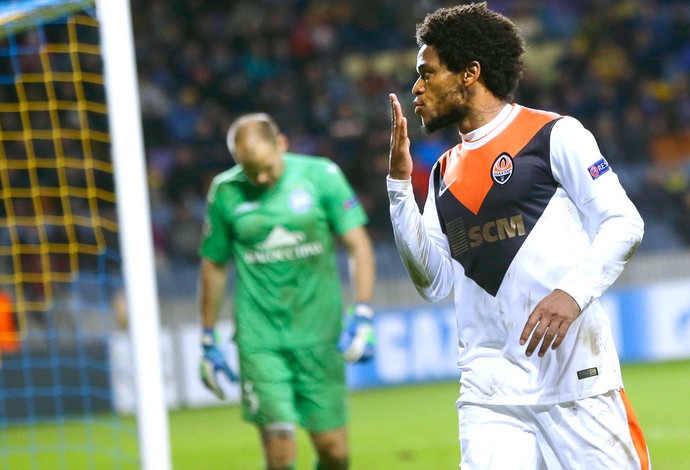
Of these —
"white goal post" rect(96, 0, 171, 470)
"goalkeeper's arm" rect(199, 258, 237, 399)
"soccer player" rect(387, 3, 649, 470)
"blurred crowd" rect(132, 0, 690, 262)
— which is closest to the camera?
"soccer player" rect(387, 3, 649, 470)

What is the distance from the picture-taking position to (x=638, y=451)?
11.9 feet

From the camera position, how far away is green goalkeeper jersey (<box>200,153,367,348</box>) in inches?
243

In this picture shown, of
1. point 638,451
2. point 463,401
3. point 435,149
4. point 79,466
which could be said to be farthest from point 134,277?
point 435,149

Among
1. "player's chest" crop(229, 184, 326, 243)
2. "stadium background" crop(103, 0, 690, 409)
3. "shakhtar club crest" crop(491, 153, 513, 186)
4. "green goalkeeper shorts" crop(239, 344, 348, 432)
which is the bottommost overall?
"green goalkeeper shorts" crop(239, 344, 348, 432)

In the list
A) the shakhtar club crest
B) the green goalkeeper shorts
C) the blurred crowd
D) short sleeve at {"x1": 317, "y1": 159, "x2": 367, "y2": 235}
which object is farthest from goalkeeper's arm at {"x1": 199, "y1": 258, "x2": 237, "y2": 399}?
the blurred crowd

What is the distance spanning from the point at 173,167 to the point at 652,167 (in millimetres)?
6525

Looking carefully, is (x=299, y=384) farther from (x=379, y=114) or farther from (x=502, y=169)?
(x=379, y=114)

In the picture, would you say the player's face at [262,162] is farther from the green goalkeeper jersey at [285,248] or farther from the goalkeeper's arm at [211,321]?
the goalkeeper's arm at [211,321]

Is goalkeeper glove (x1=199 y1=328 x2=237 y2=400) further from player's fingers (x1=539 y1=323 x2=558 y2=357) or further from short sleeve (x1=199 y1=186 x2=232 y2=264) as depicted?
player's fingers (x1=539 y1=323 x2=558 y2=357)

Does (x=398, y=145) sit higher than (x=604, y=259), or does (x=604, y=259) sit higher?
(x=398, y=145)

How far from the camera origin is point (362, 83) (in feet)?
58.4

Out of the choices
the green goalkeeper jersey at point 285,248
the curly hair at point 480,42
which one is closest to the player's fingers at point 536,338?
the curly hair at point 480,42

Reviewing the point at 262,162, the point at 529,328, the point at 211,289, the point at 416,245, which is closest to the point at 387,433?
the point at 211,289

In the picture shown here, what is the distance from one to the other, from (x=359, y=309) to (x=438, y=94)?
2617 mm
